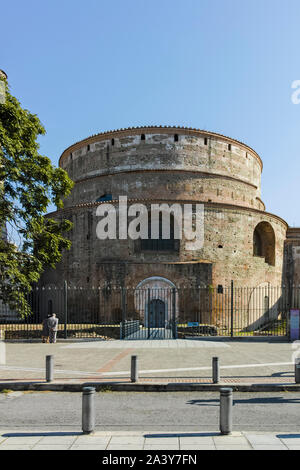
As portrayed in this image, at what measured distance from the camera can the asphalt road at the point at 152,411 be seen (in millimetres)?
5840

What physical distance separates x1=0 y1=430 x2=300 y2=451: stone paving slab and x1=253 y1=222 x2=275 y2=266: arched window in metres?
22.9

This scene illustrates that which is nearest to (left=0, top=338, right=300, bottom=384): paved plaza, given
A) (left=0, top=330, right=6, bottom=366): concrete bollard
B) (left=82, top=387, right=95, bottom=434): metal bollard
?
(left=0, top=330, right=6, bottom=366): concrete bollard

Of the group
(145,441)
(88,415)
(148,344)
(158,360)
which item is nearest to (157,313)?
(148,344)

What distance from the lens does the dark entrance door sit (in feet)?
71.4

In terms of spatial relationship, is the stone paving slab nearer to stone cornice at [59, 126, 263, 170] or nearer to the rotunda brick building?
the rotunda brick building

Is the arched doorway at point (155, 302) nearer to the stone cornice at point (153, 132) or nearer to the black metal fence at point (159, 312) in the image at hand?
A: the black metal fence at point (159, 312)

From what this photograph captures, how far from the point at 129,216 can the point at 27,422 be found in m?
17.6

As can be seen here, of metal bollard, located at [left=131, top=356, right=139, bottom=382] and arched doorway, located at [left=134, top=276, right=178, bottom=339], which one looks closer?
metal bollard, located at [left=131, top=356, right=139, bottom=382]

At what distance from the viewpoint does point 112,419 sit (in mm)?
6156

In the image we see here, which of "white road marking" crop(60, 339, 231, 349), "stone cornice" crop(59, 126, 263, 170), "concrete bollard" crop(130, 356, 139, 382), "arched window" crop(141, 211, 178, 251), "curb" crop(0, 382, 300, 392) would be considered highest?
"stone cornice" crop(59, 126, 263, 170)

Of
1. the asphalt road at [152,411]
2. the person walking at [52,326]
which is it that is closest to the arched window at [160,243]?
the person walking at [52,326]

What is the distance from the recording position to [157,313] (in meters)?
22.2
